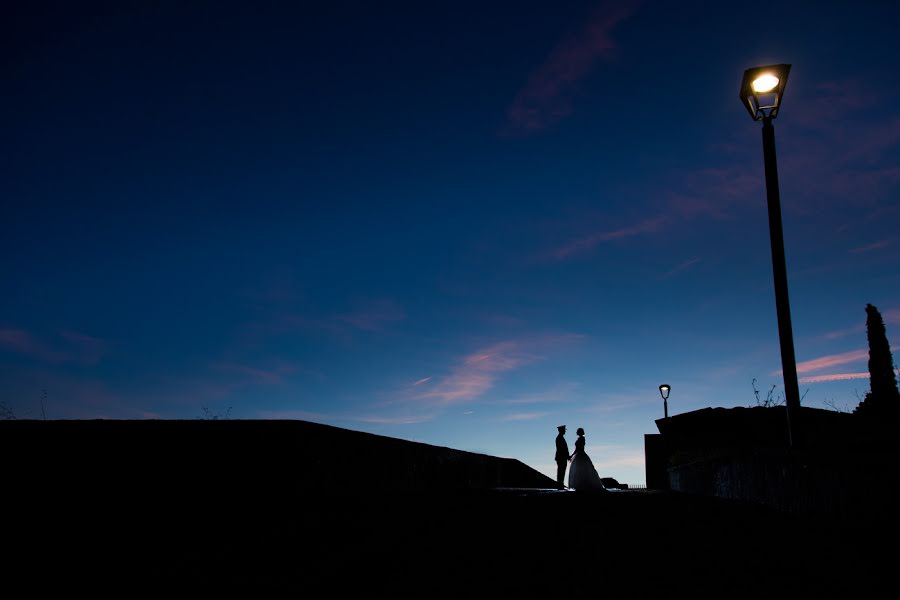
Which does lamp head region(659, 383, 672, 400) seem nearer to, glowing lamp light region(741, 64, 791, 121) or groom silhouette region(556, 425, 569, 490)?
groom silhouette region(556, 425, 569, 490)

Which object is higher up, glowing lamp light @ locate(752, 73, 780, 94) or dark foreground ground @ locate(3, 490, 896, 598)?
glowing lamp light @ locate(752, 73, 780, 94)

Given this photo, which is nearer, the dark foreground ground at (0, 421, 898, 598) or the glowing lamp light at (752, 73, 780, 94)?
the dark foreground ground at (0, 421, 898, 598)

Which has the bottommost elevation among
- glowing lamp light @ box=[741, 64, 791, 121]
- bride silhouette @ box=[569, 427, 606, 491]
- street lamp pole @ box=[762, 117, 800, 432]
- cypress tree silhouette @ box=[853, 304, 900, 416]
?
bride silhouette @ box=[569, 427, 606, 491]

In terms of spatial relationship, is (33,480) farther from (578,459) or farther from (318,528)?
(578,459)

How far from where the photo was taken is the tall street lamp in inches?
324

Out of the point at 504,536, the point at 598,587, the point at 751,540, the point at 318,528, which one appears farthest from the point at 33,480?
the point at 751,540

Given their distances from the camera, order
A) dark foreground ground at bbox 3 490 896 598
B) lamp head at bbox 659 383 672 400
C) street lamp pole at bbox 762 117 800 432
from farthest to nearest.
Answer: lamp head at bbox 659 383 672 400 < street lamp pole at bbox 762 117 800 432 < dark foreground ground at bbox 3 490 896 598

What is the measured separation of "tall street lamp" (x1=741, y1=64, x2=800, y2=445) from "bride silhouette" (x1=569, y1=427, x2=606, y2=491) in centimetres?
794

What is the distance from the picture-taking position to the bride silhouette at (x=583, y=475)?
15.6 meters

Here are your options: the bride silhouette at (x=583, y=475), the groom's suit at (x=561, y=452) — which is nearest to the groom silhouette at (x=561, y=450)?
the groom's suit at (x=561, y=452)

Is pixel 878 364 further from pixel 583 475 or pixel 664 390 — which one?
pixel 583 475

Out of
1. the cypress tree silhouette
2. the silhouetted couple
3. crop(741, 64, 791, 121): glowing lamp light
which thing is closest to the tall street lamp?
crop(741, 64, 791, 121): glowing lamp light

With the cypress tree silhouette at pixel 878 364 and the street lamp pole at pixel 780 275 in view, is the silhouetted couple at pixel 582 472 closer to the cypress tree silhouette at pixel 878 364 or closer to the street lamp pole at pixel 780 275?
the street lamp pole at pixel 780 275

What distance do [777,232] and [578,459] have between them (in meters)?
A: 9.02
